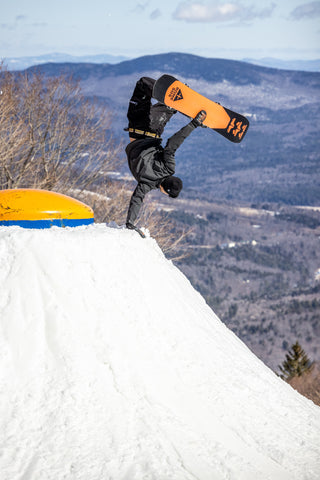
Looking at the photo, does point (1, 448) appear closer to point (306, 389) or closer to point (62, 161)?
point (62, 161)

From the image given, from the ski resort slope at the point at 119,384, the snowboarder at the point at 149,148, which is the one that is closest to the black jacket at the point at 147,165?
the snowboarder at the point at 149,148

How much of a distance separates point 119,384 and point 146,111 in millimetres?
4429

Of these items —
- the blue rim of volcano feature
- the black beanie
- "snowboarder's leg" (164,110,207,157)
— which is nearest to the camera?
the blue rim of volcano feature

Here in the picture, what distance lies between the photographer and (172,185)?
8.05m

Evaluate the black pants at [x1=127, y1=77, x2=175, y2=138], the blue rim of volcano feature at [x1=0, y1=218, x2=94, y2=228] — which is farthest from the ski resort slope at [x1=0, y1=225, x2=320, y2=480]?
the black pants at [x1=127, y1=77, x2=175, y2=138]

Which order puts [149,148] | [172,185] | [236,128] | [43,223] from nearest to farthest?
[43,223] → [172,185] → [149,148] → [236,128]

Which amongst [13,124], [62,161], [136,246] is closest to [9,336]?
[136,246]

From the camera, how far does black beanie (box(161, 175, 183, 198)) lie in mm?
8035

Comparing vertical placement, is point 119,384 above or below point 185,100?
below

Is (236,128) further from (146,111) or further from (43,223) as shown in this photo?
(43,223)

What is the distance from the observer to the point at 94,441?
5.46 meters

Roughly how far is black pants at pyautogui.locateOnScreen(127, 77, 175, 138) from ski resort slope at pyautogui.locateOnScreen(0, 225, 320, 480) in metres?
1.91

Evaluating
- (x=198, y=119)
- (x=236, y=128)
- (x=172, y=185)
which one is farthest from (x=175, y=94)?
(x=172, y=185)

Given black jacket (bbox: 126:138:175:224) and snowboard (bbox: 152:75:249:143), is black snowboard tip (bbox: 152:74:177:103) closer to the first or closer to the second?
snowboard (bbox: 152:75:249:143)
